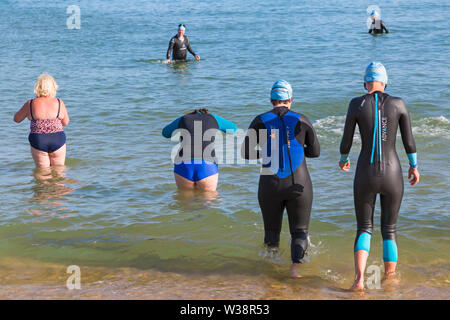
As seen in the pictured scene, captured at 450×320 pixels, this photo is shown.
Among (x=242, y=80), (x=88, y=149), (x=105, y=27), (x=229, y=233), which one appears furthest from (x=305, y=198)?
(x=105, y=27)

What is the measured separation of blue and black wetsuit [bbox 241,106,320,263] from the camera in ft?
18.2

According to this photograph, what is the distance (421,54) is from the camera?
841 inches

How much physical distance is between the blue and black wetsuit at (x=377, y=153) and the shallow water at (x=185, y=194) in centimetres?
74

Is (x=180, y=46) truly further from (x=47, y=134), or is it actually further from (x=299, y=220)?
(x=299, y=220)

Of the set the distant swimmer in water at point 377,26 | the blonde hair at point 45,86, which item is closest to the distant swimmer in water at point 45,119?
the blonde hair at point 45,86

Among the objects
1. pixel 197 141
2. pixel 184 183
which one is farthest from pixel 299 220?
pixel 184 183

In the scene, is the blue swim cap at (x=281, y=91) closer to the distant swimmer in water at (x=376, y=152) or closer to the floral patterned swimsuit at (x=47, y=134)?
the distant swimmer in water at (x=376, y=152)

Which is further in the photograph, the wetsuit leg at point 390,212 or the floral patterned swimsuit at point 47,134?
the floral patterned swimsuit at point 47,134

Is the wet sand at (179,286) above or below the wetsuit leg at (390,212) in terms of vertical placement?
below

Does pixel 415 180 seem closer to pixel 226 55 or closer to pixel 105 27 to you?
pixel 226 55

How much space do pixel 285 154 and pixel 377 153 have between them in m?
0.86

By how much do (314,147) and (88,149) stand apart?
7.00 meters

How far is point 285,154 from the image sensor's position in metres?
5.61

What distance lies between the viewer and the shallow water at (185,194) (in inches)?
242
